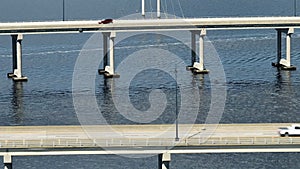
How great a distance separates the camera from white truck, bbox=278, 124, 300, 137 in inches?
2955

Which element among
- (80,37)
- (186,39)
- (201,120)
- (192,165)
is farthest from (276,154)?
(80,37)

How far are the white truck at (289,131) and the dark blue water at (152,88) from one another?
344 cm

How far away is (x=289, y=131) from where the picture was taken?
75438 millimetres

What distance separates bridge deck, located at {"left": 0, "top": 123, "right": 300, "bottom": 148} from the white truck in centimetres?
43

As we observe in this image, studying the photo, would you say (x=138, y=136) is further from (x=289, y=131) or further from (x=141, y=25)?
(x=141, y=25)

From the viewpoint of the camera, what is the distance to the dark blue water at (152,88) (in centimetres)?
8188

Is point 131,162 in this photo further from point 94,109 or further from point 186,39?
point 186,39

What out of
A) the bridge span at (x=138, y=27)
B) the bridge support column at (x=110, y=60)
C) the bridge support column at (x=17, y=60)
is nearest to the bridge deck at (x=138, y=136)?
the bridge support column at (x=17, y=60)

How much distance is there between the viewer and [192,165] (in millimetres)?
80188

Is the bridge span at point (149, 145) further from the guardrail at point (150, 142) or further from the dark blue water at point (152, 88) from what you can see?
the dark blue water at point (152, 88)

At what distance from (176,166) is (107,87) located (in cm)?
4184

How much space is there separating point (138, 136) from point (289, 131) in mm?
9564

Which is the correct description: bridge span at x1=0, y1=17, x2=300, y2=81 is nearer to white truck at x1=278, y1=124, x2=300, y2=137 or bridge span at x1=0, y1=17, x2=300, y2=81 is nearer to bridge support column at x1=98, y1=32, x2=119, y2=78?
bridge support column at x1=98, y1=32, x2=119, y2=78

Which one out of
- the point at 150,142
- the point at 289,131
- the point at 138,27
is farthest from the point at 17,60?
the point at 289,131
